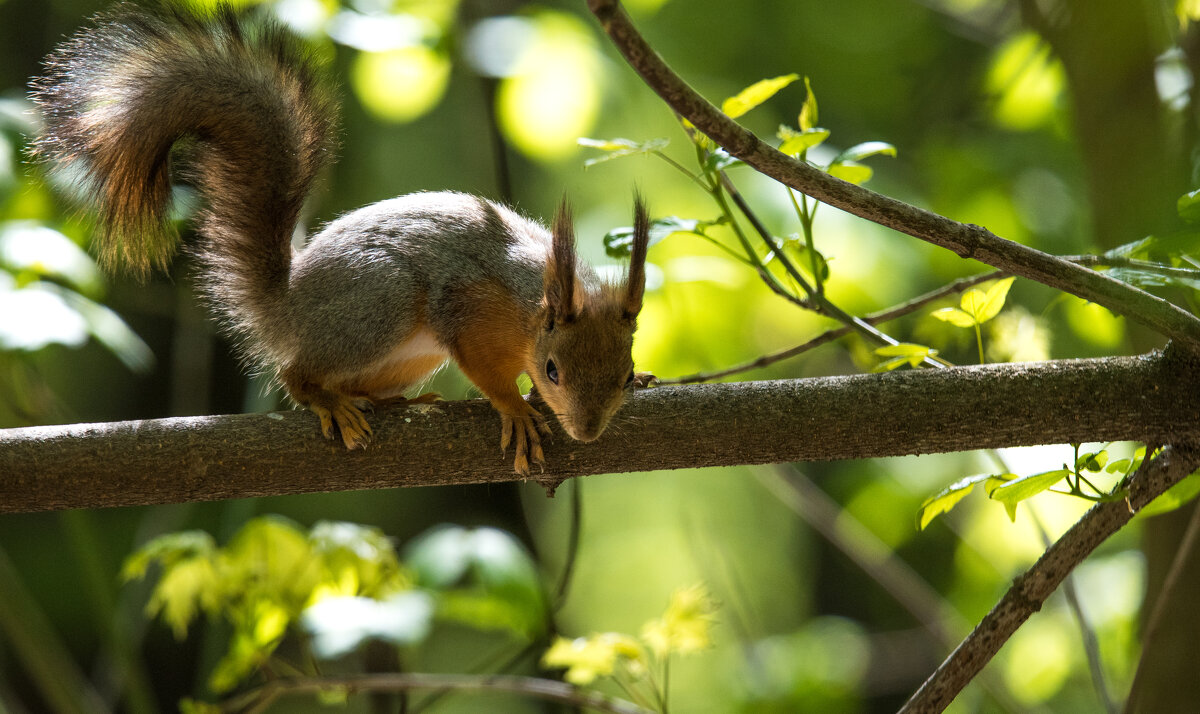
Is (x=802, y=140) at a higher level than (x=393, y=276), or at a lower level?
higher

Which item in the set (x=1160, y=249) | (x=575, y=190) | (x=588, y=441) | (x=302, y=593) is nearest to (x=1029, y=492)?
(x=1160, y=249)

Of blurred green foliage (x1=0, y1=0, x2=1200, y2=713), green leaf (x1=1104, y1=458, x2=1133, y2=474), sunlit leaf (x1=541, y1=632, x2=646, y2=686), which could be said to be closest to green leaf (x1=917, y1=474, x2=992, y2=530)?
blurred green foliage (x1=0, y1=0, x2=1200, y2=713)

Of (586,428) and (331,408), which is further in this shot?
(331,408)

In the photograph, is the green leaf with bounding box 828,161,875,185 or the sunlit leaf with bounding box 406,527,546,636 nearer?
the green leaf with bounding box 828,161,875,185

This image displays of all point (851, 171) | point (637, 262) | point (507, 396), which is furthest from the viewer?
point (507, 396)

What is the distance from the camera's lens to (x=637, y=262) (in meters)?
1.80

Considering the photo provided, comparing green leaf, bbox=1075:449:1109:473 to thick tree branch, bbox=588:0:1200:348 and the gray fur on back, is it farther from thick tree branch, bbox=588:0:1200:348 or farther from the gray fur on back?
the gray fur on back

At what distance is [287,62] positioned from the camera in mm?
2156

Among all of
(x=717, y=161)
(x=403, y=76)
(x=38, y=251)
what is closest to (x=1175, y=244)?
(x=717, y=161)

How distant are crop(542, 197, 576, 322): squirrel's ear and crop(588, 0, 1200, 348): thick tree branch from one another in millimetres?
667

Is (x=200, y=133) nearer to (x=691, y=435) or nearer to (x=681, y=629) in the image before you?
(x=691, y=435)

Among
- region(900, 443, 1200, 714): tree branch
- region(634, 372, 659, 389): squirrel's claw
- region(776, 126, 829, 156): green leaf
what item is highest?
region(776, 126, 829, 156): green leaf

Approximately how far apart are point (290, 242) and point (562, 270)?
28.2 inches

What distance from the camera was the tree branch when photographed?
1.25m
